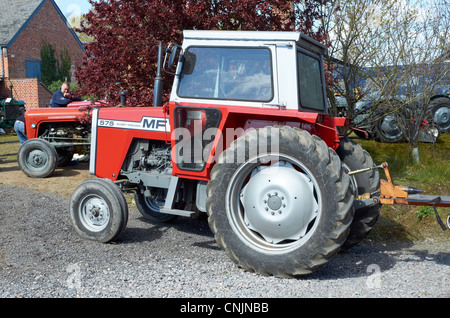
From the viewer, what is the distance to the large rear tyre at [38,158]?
9078 mm

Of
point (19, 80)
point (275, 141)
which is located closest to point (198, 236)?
point (275, 141)

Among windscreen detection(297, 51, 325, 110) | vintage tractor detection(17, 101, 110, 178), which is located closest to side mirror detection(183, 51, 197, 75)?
windscreen detection(297, 51, 325, 110)

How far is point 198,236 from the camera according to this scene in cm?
606

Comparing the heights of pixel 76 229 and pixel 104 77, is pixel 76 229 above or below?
below

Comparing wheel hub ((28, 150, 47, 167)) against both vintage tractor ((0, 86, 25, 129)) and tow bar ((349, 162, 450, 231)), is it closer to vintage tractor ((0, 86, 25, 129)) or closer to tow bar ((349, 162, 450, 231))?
tow bar ((349, 162, 450, 231))

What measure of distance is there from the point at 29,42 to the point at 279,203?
2581cm

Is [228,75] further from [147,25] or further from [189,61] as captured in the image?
[147,25]

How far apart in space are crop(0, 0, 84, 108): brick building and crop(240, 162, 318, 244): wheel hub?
20.9 m

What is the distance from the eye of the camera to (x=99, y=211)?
555 cm

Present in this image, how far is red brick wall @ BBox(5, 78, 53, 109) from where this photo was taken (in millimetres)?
23406

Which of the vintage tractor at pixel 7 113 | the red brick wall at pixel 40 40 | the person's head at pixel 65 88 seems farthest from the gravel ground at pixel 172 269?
the red brick wall at pixel 40 40

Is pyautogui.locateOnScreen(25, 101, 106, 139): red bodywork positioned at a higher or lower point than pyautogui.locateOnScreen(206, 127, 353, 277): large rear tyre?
higher

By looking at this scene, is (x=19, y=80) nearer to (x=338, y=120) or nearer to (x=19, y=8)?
(x=19, y=8)
